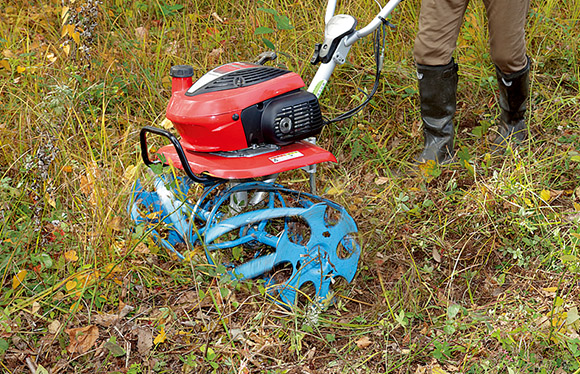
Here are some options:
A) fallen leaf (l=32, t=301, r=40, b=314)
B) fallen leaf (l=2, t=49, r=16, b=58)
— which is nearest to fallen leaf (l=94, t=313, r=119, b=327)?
fallen leaf (l=32, t=301, r=40, b=314)

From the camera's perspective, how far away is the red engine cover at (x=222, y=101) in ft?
7.72

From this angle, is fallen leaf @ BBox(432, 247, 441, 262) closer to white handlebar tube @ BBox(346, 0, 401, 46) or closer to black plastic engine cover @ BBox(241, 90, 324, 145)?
black plastic engine cover @ BBox(241, 90, 324, 145)

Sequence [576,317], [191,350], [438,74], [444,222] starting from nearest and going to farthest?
1. [576,317]
2. [191,350]
3. [444,222]
4. [438,74]

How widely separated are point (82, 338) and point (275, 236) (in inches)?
32.1

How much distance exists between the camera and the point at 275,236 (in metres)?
2.44

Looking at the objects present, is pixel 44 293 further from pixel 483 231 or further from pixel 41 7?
pixel 41 7

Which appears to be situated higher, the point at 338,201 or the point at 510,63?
the point at 510,63

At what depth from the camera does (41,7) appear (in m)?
4.13

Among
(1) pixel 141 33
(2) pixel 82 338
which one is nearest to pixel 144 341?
(2) pixel 82 338

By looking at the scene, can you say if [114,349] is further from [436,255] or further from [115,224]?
[436,255]

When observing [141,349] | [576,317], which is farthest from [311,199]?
[576,317]

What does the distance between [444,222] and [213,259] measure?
3.71 feet

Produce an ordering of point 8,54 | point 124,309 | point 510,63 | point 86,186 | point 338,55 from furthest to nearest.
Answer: point 8,54 → point 510,63 → point 338,55 → point 86,186 → point 124,309

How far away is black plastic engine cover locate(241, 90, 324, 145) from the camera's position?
2400 millimetres
